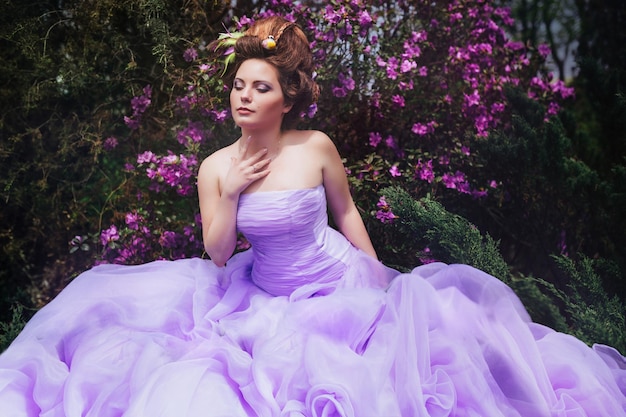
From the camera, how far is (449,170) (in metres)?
3.66

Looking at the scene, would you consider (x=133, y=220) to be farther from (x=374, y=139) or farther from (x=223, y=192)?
(x=374, y=139)

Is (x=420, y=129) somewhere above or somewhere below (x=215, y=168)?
above

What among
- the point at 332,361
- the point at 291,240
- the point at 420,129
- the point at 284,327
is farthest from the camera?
the point at 420,129

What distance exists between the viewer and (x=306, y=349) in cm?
200

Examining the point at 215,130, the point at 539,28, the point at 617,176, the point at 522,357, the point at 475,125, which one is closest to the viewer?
the point at 522,357

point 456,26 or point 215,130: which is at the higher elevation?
point 456,26

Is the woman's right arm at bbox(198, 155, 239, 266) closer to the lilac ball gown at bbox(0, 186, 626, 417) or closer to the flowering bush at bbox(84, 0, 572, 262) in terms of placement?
the lilac ball gown at bbox(0, 186, 626, 417)

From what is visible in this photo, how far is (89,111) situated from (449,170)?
2.19 meters

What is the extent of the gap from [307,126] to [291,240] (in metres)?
1.33

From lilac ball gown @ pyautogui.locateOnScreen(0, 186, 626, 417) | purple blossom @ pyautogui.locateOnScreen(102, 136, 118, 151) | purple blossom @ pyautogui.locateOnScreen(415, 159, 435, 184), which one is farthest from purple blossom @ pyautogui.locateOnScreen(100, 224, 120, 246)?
purple blossom @ pyautogui.locateOnScreen(415, 159, 435, 184)

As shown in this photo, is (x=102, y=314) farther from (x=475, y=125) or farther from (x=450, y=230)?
(x=475, y=125)

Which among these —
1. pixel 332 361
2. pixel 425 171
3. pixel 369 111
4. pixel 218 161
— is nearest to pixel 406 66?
pixel 369 111

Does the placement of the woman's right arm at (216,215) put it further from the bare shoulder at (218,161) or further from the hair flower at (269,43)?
the hair flower at (269,43)

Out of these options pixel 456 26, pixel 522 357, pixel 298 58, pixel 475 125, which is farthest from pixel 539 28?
pixel 522 357
